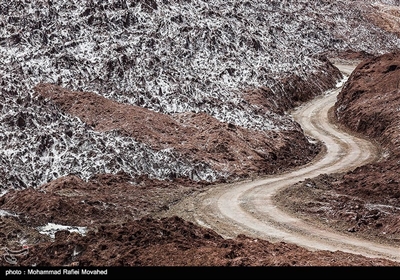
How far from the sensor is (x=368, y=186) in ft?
92.9

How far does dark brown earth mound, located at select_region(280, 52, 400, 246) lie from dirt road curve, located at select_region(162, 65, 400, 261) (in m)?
1.10

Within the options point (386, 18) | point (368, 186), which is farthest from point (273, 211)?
point (386, 18)

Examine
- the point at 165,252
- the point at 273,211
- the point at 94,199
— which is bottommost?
the point at 94,199

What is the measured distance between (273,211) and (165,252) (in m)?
10.4

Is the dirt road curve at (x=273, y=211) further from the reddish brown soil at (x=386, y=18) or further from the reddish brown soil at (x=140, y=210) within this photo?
the reddish brown soil at (x=386, y=18)

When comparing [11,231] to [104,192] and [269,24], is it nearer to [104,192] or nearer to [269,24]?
[104,192]

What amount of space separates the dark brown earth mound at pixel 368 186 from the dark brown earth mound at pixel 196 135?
17.1 ft

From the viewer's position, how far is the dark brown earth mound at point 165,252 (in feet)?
53.5

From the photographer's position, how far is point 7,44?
142ft

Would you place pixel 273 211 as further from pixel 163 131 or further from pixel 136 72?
pixel 136 72

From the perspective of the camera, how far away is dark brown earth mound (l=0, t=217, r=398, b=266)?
16312 mm

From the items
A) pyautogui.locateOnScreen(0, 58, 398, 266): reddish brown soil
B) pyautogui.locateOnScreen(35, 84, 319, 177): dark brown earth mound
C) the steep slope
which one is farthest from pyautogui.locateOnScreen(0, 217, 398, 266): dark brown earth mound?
pyautogui.locateOnScreen(35, 84, 319, 177): dark brown earth mound

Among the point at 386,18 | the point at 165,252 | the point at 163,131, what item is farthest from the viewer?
the point at 386,18

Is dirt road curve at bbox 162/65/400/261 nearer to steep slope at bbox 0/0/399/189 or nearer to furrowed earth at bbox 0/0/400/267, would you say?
furrowed earth at bbox 0/0/400/267
